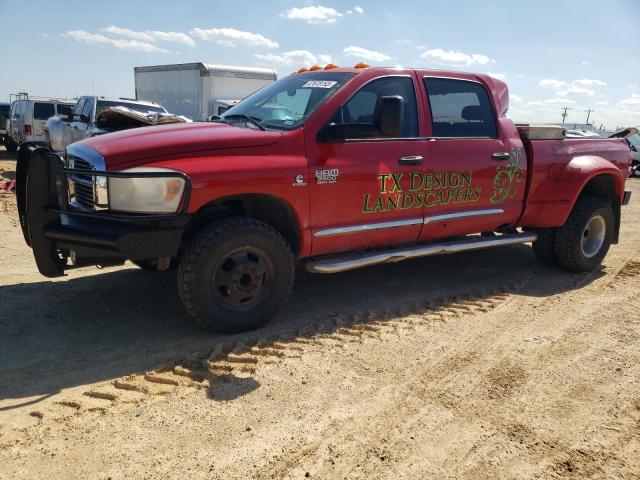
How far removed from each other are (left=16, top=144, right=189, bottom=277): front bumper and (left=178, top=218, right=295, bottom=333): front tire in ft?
0.70

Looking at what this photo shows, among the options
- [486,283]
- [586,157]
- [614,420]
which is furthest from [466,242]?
[614,420]

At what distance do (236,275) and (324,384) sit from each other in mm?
1037

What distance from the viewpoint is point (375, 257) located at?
14.4ft

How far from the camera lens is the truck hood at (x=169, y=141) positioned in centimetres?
348

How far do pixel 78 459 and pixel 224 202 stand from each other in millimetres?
2004

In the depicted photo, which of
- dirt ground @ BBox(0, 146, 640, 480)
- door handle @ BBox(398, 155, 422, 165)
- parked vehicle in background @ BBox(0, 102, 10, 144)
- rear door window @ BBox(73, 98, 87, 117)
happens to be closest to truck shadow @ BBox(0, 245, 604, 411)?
dirt ground @ BBox(0, 146, 640, 480)

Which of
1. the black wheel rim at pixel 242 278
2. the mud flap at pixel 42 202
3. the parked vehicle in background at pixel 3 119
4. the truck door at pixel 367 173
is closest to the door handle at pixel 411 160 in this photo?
the truck door at pixel 367 173

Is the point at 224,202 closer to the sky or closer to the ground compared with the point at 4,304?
closer to the sky

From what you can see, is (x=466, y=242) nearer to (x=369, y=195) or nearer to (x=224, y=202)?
(x=369, y=195)

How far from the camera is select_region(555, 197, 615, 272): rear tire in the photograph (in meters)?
5.73

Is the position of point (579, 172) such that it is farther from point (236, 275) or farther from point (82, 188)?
point (82, 188)

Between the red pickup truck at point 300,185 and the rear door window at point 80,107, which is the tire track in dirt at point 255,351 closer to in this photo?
the red pickup truck at point 300,185

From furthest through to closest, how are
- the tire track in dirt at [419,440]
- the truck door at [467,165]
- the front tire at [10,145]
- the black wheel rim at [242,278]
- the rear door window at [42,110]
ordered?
the front tire at [10,145] → the rear door window at [42,110] → the truck door at [467,165] → the black wheel rim at [242,278] → the tire track in dirt at [419,440]

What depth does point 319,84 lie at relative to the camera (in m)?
4.46
